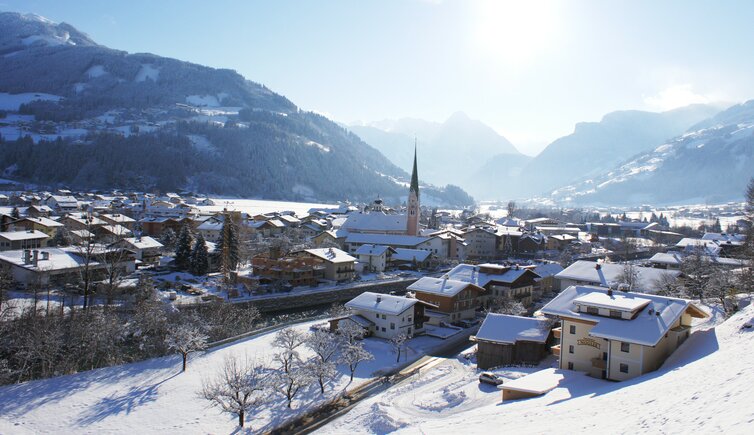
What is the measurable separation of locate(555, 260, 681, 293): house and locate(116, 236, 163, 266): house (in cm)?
3625

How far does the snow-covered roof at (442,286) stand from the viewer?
108 feet

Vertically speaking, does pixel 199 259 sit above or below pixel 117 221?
below

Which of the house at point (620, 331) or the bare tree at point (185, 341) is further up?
the house at point (620, 331)

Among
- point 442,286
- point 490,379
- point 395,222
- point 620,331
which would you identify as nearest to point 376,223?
point 395,222

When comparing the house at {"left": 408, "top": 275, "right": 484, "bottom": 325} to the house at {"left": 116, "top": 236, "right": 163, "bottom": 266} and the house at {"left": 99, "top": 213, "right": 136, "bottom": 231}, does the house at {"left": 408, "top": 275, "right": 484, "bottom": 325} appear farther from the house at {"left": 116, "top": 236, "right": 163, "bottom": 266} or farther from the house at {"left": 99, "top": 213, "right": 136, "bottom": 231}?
the house at {"left": 99, "top": 213, "right": 136, "bottom": 231}

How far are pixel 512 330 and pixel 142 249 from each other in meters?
35.7

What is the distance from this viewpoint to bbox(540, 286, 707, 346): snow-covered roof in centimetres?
1731

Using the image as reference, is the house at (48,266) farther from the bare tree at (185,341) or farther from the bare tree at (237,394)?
the bare tree at (237,394)

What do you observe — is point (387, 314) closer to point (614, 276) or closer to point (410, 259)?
point (614, 276)

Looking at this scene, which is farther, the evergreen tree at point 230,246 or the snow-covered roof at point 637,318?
the evergreen tree at point 230,246

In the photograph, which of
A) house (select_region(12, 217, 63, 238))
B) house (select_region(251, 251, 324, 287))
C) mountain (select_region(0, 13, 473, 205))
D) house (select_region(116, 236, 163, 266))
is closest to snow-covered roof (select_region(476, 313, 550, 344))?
house (select_region(251, 251, 324, 287))

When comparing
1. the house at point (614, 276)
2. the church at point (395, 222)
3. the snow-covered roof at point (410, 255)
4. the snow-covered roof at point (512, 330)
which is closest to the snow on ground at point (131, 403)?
the snow-covered roof at point (512, 330)

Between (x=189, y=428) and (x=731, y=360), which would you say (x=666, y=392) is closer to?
(x=731, y=360)

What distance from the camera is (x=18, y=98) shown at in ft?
604
